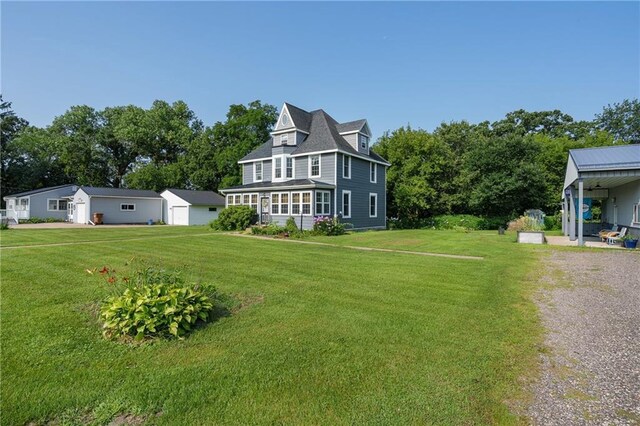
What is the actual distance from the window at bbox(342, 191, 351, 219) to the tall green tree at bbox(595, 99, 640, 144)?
42.8m

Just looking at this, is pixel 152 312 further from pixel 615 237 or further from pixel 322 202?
pixel 615 237

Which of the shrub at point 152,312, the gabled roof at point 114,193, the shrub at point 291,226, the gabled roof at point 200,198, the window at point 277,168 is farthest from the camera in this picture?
the gabled roof at point 200,198

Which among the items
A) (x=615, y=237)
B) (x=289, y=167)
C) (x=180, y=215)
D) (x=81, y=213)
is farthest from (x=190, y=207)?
(x=615, y=237)

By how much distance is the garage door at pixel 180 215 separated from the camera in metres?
33.6

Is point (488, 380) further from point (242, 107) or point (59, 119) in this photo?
point (59, 119)

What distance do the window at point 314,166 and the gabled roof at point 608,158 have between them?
570 inches

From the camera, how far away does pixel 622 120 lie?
45.4 m

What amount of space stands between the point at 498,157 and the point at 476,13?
61.0 ft

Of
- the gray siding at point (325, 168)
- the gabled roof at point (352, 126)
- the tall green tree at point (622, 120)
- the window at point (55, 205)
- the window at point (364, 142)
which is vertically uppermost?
the tall green tree at point (622, 120)

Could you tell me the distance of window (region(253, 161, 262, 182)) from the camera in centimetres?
2733

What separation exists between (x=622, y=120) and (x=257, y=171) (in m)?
51.1

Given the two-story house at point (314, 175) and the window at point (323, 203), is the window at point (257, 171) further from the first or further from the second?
the window at point (323, 203)

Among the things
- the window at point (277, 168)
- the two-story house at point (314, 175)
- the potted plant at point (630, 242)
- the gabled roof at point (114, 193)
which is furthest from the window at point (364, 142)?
the gabled roof at point (114, 193)

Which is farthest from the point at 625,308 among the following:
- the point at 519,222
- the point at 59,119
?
the point at 59,119
